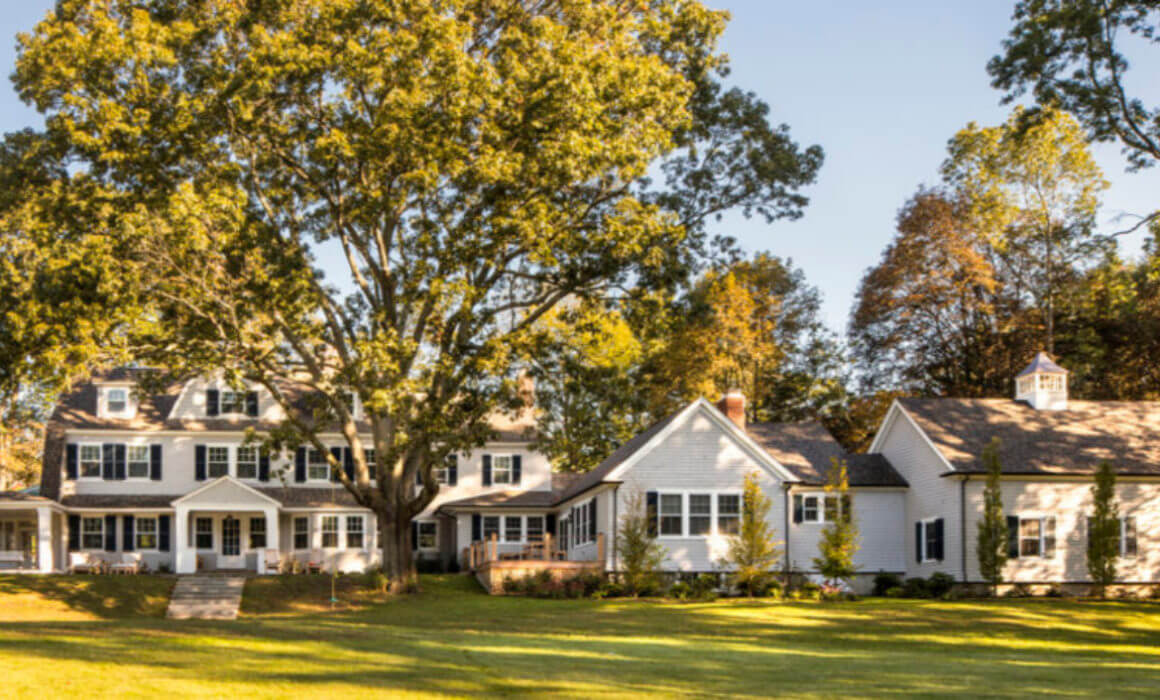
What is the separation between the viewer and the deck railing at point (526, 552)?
37362 mm

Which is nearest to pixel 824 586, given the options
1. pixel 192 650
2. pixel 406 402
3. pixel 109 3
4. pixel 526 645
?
pixel 406 402

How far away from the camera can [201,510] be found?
44031 mm

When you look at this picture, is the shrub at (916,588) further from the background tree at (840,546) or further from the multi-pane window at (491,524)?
the multi-pane window at (491,524)

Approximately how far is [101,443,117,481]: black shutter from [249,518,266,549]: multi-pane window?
522 centimetres

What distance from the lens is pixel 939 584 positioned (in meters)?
34.8

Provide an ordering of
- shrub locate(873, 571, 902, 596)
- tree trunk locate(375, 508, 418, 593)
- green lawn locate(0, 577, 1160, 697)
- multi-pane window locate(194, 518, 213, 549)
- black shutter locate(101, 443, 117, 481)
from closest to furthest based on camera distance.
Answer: green lawn locate(0, 577, 1160, 697), tree trunk locate(375, 508, 418, 593), shrub locate(873, 571, 902, 596), black shutter locate(101, 443, 117, 481), multi-pane window locate(194, 518, 213, 549)

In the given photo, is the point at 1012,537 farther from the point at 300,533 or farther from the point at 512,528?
the point at 300,533

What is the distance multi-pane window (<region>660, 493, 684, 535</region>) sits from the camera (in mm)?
36469

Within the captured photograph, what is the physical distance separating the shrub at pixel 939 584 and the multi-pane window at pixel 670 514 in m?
7.09

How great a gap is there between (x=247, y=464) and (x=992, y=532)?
87.1 feet

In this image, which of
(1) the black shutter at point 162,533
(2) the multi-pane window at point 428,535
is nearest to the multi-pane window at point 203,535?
(1) the black shutter at point 162,533

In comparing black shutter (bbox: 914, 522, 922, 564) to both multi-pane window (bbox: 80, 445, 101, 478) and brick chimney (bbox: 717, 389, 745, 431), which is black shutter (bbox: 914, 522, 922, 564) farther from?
multi-pane window (bbox: 80, 445, 101, 478)

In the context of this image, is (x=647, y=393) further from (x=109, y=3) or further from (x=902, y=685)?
(x=902, y=685)

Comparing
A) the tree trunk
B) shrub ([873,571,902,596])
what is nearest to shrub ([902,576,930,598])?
shrub ([873,571,902,596])
